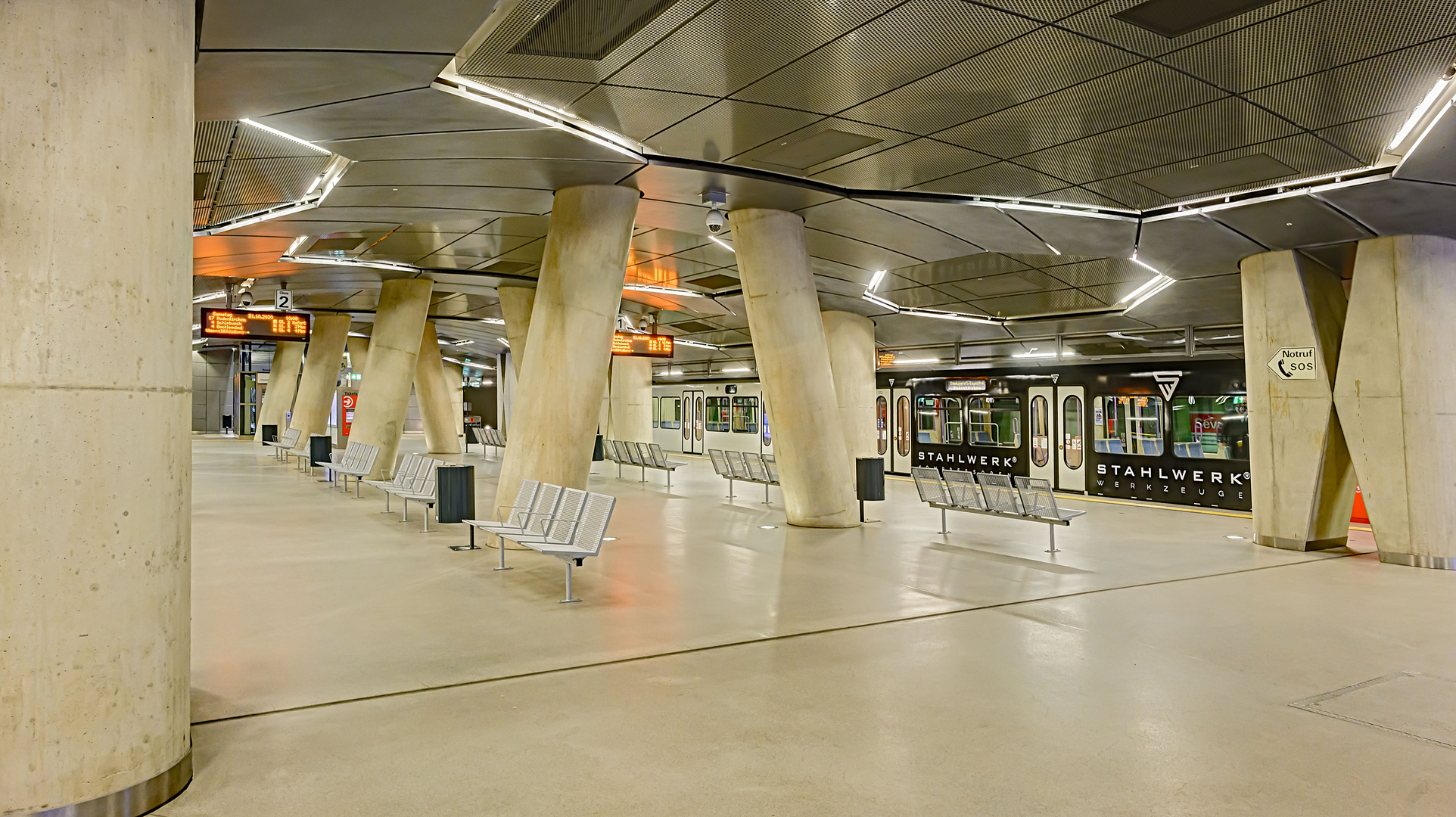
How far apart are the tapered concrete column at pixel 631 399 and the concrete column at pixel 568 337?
553 inches

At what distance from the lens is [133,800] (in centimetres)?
325

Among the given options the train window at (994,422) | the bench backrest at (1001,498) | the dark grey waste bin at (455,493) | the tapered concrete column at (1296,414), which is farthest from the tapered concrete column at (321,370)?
the tapered concrete column at (1296,414)

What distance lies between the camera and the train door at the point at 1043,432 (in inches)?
757

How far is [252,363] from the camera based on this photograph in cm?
4669

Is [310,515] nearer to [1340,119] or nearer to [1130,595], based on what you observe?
[1130,595]

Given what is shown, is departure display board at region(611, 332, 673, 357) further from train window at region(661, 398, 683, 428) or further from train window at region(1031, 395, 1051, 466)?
train window at region(661, 398, 683, 428)

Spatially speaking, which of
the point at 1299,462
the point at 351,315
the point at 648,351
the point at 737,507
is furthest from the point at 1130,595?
the point at 351,315

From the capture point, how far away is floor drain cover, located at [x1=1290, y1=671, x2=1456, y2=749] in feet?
14.4

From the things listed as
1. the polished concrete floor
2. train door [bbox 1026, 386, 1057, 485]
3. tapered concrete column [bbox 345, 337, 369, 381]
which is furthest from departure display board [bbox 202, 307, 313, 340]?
tapered concrete column [bbox 345, 337, 369, 381]

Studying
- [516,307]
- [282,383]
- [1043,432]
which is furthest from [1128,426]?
[282,383]

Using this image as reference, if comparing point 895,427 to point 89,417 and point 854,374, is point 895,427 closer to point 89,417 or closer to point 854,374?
point 854,374

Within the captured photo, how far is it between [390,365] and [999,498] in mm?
13448

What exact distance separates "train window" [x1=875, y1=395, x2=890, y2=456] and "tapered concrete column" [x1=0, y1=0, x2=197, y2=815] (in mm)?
20587

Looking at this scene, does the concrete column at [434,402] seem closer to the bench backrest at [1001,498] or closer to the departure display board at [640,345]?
the departure display board at [640,345]
